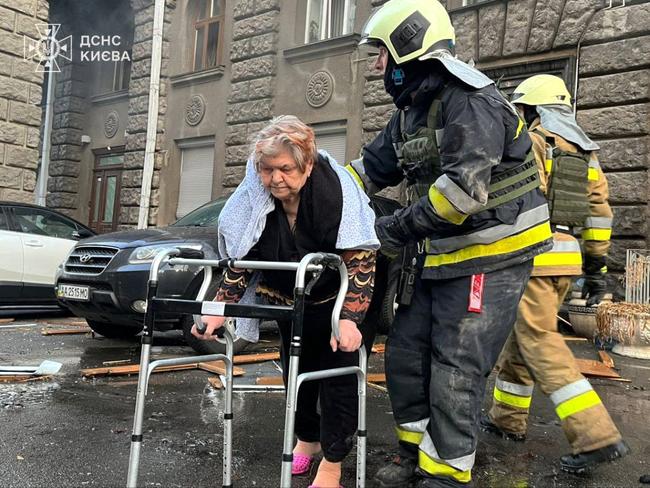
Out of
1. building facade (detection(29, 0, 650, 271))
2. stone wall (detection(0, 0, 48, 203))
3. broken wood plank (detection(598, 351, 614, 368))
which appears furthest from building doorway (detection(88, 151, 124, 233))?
broken wood plank (detection(598, 351, 614, 368))

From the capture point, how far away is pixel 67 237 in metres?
8.61

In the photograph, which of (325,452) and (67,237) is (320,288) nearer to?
(325,452)

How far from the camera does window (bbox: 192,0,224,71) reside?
47.4 ft

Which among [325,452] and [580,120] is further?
[580,120]

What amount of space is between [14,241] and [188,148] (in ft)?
23.5

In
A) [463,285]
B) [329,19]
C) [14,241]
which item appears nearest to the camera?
[463,285]

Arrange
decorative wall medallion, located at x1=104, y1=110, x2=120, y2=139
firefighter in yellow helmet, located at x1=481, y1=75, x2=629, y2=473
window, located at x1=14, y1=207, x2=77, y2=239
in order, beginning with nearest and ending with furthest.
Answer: firefighter in yellow helmet, located at x1=481, y1=75, x2=629, y2=473
window, located at x1=14, y1=207, x2=77, y2=239
decorative wall medallion, located at x1=104, y1=110, x2=120, y2=139

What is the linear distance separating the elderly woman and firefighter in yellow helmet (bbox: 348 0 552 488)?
0.21m

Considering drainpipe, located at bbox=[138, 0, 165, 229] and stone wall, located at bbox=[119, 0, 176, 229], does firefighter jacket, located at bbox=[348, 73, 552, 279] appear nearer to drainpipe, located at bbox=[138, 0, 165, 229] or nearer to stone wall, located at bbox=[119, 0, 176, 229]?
drainpipe, located at bbox=[138, 0, 165, 229]

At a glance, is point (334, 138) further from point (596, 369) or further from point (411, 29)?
point (411, 29)

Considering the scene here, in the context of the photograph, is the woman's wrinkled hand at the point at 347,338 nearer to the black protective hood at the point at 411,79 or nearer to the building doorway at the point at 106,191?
the black protective hood at the point at 411,79

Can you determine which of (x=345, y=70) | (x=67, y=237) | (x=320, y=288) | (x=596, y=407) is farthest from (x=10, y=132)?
(x=596, y=407)

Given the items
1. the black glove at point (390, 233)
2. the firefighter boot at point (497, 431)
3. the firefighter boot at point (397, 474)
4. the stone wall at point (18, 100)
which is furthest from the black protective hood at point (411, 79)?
the stone wall at point (18, 100)

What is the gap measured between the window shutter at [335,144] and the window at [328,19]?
199cm
